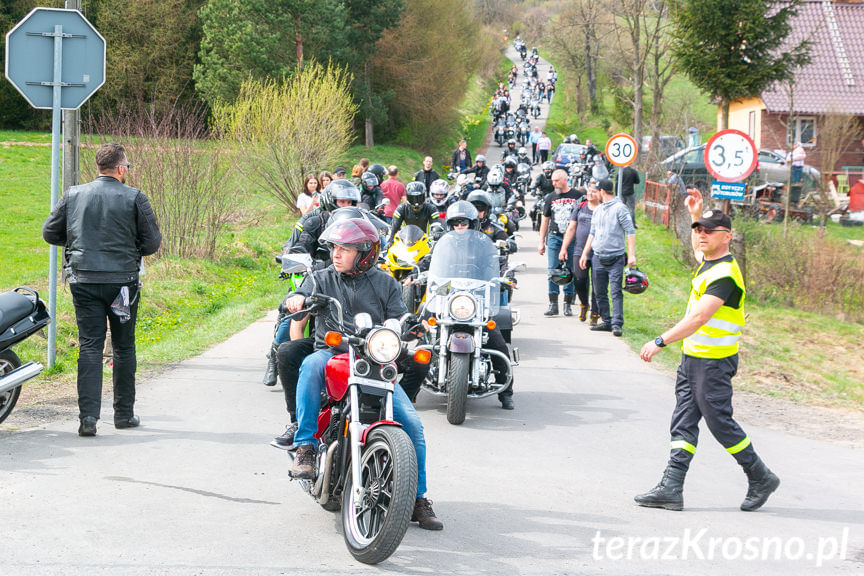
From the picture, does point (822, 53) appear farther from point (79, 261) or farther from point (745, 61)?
point (79, 261)

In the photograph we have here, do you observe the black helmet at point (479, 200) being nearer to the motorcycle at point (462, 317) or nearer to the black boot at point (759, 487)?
the motorcycle at point (462, 317)

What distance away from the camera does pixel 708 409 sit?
621 centimetres

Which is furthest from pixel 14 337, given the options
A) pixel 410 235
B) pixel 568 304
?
pixel 568 304

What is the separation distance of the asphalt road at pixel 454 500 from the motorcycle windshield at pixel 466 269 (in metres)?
1.05

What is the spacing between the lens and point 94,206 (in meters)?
7.50

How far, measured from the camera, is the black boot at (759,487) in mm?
6246

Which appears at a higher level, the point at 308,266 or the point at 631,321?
the point at 308,266

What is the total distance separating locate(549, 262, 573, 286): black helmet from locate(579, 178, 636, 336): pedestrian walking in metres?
0.87

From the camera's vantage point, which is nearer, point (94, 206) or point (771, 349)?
point (94, 206)

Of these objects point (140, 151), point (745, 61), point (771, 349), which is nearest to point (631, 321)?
point (771, 349)

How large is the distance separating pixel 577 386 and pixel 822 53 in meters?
44.4

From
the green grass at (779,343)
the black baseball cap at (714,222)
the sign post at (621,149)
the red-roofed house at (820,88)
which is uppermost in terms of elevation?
the red-roofed house at (820,88)

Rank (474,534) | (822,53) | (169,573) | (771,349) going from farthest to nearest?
(822,53)
(771,349)
(474,534)
(169,573)

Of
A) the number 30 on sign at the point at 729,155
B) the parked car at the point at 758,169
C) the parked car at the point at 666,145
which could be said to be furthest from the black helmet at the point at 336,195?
the parked car at the point at 666,145
